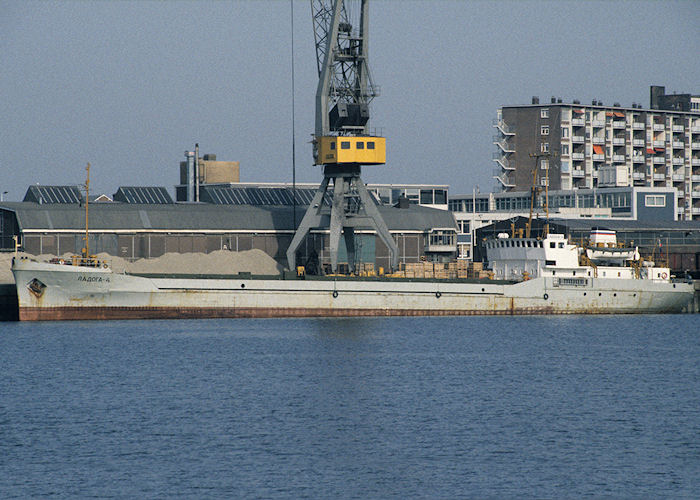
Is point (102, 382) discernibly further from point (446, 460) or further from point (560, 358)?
point (560, 358)

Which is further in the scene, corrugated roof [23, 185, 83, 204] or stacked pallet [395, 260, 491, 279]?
corrugated roof [23, 185, 83, 204]

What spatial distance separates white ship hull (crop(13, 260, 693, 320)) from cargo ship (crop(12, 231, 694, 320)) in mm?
66

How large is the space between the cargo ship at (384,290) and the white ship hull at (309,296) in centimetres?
7

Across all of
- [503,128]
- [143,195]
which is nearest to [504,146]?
[503,128]

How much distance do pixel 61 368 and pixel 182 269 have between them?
107ft

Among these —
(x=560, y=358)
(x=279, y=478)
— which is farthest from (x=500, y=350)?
(x=279, y=478)

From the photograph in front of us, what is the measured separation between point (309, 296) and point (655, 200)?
2502 inches

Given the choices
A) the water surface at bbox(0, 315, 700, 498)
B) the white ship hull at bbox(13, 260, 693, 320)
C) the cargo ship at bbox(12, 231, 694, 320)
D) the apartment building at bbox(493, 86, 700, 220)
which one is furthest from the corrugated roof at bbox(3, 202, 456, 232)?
the apartment building at bbox(493, 86, 700, 220)

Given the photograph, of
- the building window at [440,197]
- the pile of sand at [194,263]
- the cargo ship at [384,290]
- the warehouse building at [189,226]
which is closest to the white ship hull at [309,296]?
the cargo ship at [384,290]

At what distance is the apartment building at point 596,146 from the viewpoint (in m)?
142

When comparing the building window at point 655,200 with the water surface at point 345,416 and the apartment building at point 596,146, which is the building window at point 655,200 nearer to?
the apartment building at point 596,146

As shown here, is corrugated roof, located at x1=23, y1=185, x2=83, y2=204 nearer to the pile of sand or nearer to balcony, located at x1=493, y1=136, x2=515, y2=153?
the pile of sand

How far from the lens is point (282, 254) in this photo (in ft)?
283

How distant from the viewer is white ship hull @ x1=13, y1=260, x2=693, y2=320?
65.4 metres
